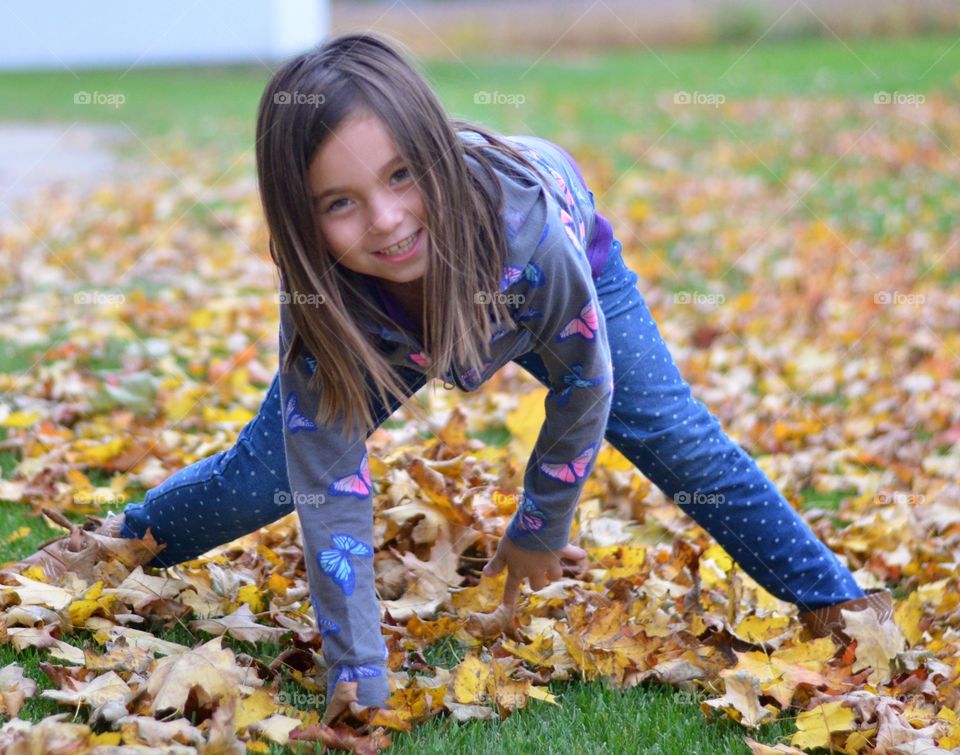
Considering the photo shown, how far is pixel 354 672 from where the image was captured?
1.91 meters

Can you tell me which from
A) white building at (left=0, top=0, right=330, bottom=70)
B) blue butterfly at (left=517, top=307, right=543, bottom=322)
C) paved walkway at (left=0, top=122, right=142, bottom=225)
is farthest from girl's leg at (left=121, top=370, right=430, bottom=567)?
white building at (left=0, top=0, right=330, bottom=70)

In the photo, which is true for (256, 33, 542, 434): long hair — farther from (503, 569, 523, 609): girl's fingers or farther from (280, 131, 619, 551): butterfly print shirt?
(503, 569, 523, 609): girl's fingers

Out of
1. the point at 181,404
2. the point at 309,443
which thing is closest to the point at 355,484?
the point at 309,443

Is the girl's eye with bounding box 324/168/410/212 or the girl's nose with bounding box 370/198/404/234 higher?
the girl's eye with bounding box 324/168/410/212

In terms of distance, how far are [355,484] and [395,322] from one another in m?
0.28

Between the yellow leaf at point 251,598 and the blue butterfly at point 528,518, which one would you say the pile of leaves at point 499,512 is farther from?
the blue butterfly at point 528,518

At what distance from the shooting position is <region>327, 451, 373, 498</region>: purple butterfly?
1.94 metres

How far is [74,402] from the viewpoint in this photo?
3.54 metres

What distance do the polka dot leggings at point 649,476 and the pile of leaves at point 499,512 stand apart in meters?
0.09

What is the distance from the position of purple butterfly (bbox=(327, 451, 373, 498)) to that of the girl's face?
333mm

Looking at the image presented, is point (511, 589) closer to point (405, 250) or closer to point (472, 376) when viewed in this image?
point (472, 376)

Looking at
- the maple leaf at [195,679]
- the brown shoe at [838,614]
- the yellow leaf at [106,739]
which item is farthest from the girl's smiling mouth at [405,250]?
the brown shoe at [838,614]

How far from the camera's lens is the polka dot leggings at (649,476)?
87.7 inches

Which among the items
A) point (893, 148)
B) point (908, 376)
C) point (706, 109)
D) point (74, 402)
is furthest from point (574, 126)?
point (74, 402)
